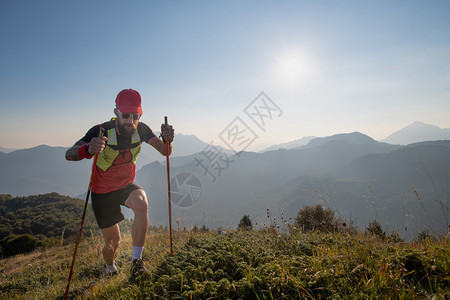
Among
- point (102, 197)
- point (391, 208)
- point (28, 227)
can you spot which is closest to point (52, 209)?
point (28, 227)

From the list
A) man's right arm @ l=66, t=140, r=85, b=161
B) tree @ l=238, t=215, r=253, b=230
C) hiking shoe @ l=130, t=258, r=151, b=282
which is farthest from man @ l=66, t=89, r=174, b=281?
tree @ l=238, t=215, r=253, b=230

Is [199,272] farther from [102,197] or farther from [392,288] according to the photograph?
[102,197]

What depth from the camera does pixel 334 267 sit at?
2627 mm

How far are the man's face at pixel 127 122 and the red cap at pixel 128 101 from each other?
0.30 ft

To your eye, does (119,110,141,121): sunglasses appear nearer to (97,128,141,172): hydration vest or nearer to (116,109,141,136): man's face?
(116,109,141,136): man's face

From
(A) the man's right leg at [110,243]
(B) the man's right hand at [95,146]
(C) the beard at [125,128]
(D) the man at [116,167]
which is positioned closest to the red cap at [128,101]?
(D) the man at [116,167]

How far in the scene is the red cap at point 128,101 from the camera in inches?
165

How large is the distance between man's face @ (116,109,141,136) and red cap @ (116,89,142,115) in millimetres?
92

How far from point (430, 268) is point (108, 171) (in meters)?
4.83

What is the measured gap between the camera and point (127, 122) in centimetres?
424

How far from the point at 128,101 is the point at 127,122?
0.38 metres

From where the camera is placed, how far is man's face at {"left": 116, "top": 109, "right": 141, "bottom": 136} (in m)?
4.25

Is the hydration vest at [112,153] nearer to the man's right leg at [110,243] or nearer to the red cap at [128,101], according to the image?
the red cap at [128,101]

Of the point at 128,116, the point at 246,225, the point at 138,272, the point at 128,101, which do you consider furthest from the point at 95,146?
the point at 246,225
